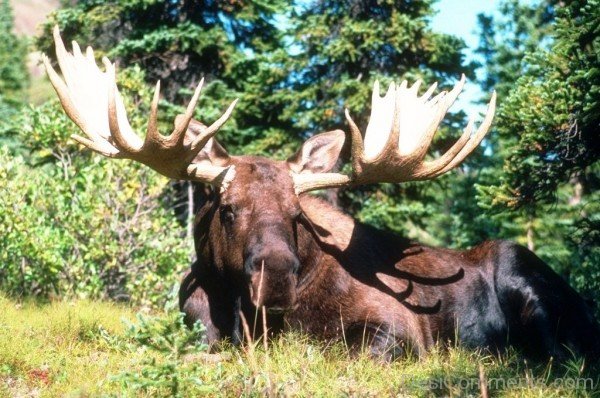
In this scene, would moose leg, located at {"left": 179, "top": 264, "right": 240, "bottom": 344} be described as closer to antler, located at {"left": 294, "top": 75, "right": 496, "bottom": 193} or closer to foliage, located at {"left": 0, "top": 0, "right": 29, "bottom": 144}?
antler, located at {"left": 294, "top": 75, "right": 496, "bottom": 193}

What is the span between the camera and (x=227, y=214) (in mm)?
6270

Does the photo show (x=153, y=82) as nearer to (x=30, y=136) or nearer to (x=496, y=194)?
(x=30, y=136)

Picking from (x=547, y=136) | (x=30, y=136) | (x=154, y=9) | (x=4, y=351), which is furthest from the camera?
(x=154, y=9)

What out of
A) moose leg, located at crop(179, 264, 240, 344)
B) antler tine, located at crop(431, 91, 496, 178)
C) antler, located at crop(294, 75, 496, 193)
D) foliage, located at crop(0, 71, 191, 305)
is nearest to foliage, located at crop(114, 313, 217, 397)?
moose leg, located at crop(179, 264, 240, 344)

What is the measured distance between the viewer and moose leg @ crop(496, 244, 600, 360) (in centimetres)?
668

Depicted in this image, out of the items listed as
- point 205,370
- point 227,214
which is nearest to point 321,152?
point 227,214

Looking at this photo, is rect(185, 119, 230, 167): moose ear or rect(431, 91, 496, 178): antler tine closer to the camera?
rect(431, 91, 496, 178): antler tine

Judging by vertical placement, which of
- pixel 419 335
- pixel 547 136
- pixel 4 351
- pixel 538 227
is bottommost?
pixel 538 227

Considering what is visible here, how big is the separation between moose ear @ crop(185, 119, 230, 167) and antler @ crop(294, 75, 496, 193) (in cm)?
71

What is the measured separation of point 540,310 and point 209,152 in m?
3.54

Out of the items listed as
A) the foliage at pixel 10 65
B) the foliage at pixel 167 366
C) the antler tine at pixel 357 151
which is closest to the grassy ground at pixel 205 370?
the foliage at pixel 167 366

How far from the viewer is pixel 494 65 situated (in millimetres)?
26672

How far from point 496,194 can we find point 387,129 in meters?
2.11

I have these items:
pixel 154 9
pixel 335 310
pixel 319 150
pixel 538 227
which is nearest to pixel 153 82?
pixel 154 9
